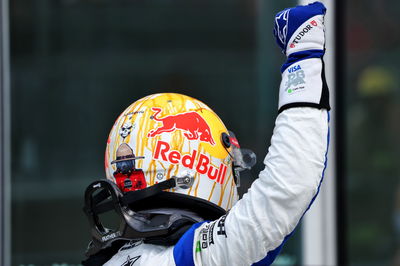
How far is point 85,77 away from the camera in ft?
12.7

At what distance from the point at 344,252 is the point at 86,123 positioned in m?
1.53

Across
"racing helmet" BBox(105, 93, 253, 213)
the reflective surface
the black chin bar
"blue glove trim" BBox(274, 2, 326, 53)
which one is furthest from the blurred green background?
"blue glove trim" BBox(274, 2, 326, 53)

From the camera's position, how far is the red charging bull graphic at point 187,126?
179cm

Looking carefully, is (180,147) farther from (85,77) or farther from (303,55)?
(85,77)

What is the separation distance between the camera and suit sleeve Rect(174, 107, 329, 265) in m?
1.51

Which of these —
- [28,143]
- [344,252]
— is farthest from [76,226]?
[344,252]

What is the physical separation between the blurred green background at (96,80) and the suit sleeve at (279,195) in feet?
7.11

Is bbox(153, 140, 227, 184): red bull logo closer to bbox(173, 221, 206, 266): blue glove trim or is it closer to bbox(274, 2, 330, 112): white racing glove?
bbox(173, 221, 206, 266): blue glove trim

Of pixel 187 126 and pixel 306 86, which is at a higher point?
pixel 306 86

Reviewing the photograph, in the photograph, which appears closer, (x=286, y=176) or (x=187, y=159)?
(x=286, y=176)

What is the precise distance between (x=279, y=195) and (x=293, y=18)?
38cm

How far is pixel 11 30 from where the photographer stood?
12.3 feet

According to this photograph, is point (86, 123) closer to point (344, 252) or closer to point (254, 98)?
point (254, 98)

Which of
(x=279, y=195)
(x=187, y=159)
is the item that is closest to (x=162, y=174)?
(x=187, y=159)
